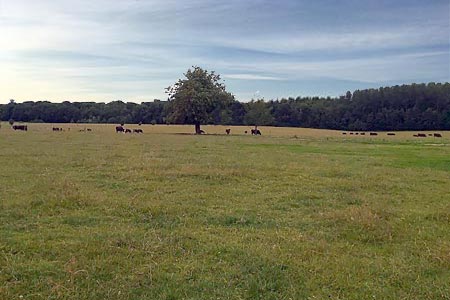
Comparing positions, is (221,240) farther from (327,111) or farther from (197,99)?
(327,111)

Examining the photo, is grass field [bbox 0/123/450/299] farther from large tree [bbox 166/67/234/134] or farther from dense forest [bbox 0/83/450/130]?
dense forest [bbox 0/83/450/130]

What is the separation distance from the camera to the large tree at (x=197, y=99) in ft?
214

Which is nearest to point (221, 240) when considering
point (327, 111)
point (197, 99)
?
point (197, 99)

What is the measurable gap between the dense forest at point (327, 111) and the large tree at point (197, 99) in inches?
1039

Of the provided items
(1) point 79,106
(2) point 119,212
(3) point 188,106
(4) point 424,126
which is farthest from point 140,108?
(2) point 119,212

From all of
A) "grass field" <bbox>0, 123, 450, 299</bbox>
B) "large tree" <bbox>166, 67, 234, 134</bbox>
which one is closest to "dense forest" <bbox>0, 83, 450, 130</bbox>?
"large tree" <bbox>166, 67, 234, 134</bbox>

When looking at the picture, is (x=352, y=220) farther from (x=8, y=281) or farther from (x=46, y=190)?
(x=46, y=190)

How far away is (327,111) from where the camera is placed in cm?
11344

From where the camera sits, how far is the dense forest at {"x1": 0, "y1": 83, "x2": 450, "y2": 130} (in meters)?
104

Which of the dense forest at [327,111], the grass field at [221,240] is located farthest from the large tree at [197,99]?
the grass field at [221,240]

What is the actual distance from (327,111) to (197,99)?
58636mm

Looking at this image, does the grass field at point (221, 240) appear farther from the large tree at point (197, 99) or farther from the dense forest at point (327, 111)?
the dense forest at point (327, 111)

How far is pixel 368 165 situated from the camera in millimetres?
22984

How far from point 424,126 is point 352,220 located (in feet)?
345
